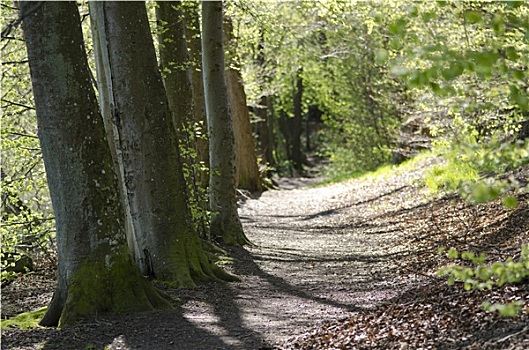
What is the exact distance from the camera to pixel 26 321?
802 centimetres

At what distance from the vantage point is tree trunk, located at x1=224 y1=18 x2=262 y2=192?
2275 centimetres

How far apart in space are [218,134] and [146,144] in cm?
382

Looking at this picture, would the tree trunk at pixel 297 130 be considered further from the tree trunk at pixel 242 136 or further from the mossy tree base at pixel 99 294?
the mossy tree base at pixel 99 294

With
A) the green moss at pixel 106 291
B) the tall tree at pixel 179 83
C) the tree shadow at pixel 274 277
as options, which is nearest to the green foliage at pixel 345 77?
the tall tree at pixel 179 83

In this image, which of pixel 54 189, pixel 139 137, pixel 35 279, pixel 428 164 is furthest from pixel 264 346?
pixel 428 164

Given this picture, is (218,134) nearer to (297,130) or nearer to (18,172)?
(18,172)

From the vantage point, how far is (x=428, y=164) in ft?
69.5

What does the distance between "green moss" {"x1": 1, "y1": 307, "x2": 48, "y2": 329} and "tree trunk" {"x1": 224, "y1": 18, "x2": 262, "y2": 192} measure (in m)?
14.1

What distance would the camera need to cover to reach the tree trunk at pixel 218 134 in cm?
1301

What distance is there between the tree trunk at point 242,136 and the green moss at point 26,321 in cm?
1405

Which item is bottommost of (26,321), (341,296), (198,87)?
(341,296)

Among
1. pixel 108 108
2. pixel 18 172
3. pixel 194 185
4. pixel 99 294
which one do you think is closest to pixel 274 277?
pixel 194 185

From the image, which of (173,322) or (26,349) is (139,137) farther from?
(26,349)

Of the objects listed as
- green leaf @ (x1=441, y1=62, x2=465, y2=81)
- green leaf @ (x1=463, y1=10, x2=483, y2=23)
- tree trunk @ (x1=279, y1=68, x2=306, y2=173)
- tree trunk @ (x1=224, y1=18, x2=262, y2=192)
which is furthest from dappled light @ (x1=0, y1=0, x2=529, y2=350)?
tree trunk @ (x1=279, y1=68, x2=306, y2=173)
